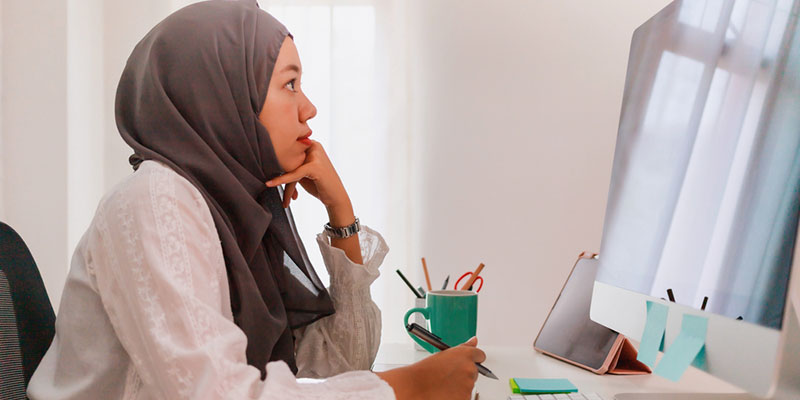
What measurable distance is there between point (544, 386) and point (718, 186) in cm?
37

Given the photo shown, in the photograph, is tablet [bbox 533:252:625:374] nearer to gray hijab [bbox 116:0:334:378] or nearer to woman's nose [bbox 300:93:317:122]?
gray hijab [bbox 116:0:334:378]

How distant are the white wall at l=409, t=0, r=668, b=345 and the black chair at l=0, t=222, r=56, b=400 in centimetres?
143

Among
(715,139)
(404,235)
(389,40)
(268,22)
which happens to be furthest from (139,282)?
(389,40)

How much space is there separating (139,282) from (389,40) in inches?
67.9

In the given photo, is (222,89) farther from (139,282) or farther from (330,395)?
(330,395)

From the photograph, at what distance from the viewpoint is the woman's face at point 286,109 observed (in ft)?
2.93

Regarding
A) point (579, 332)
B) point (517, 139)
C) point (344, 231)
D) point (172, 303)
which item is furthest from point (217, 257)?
point (517, 139)

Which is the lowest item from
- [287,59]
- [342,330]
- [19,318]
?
[342,330]

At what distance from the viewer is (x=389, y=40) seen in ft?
7.08

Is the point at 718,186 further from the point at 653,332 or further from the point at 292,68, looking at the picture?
the point at 292,68

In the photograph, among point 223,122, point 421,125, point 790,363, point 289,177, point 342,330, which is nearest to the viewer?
point 790,363

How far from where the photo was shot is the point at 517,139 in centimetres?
202

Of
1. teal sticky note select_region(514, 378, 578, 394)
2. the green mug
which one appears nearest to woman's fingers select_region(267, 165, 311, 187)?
the green mug

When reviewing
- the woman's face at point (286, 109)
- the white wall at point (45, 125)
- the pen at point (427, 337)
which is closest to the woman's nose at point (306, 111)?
the woman's face at point (286, 109)
